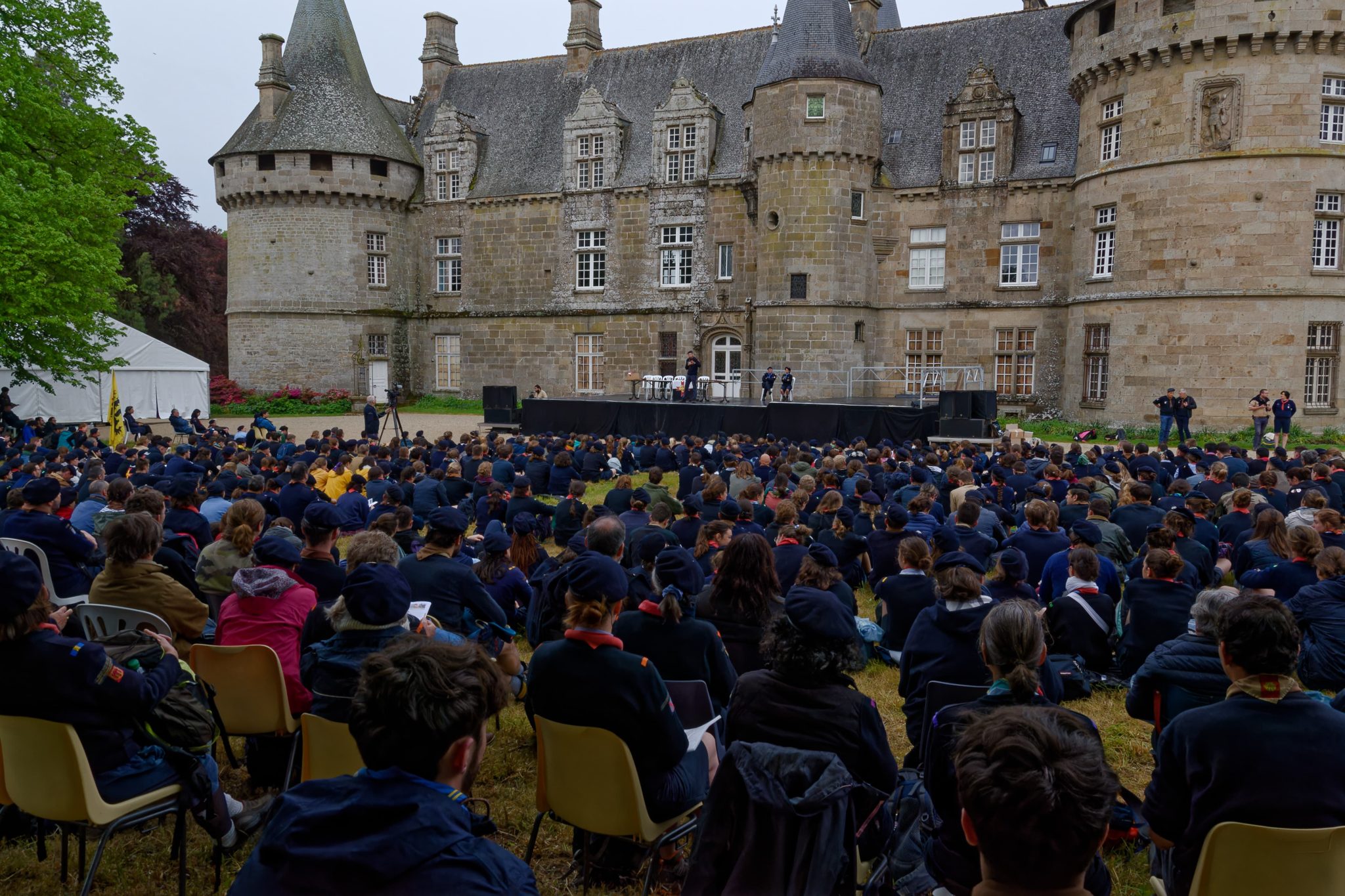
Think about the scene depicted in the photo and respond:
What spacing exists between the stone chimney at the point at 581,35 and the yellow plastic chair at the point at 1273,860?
39029 mm

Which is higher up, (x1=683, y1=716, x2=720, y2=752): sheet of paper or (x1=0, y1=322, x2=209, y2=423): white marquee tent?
(x1=0, y1=322, x2=209, y2=423): white marquee tent

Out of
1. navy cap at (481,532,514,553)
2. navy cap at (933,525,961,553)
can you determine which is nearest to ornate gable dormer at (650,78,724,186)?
navy cap at (933,525,961,553)

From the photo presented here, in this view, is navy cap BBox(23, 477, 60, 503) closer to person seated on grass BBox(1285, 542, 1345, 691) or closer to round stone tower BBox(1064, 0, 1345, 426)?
person seated on grass BBox(1285, 542, 1345, 691)

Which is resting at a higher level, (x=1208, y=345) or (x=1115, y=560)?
(x=1208, y=345)

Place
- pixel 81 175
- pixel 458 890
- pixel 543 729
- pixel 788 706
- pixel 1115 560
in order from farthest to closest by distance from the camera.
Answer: pixel 81 175 → pixel 1115 560 → pixel 543 729 → pixel 788 706 → pixel 458 890

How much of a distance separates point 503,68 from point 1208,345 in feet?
96.3

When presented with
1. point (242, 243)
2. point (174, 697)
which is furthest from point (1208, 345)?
point (242, 243)

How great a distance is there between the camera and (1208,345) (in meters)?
25.0

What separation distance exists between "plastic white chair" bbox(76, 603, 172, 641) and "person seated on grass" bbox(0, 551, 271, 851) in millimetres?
1099

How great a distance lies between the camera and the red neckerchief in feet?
13.3

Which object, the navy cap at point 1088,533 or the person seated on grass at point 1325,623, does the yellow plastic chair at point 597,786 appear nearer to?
the person seated on grass at point 1325,623

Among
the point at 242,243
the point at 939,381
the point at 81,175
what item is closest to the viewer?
the point at 81,175

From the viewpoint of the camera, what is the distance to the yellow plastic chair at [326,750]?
4.26 metres

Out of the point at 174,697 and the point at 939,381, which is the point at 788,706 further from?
the point at 939,381
